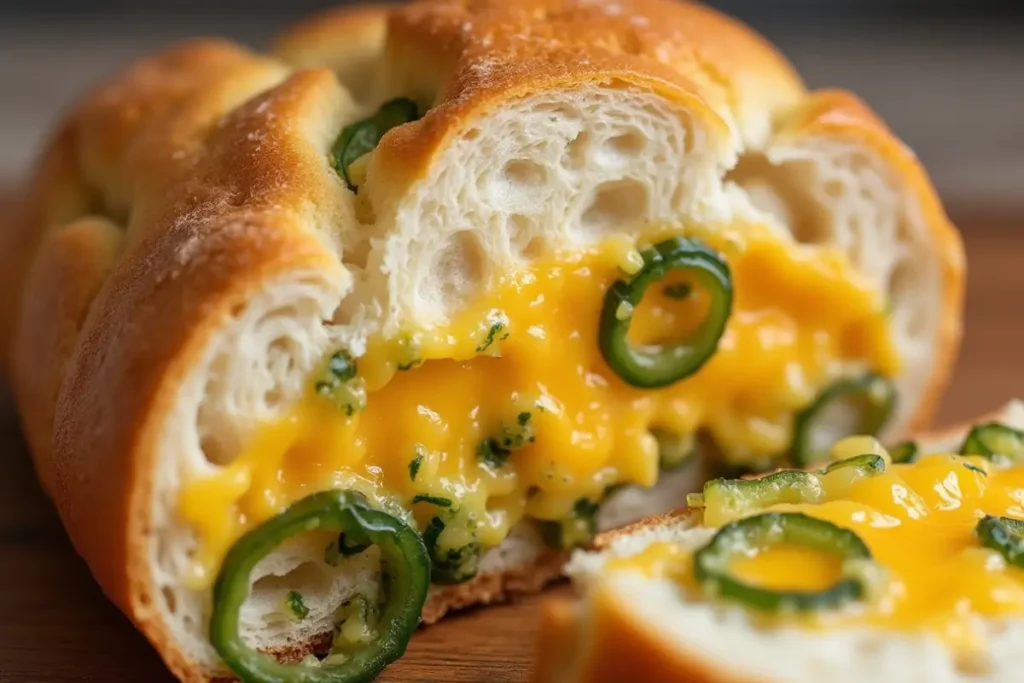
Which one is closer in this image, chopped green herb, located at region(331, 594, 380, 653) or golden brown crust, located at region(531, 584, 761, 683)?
golden brown crust, located at region(531, 584, 761, 683)

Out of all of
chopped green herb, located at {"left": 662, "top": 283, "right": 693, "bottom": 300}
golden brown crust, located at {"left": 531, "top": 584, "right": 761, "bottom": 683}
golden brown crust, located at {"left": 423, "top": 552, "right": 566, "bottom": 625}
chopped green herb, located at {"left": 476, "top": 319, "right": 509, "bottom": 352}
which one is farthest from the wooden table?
chopped green herb, located at {"left": 662, "top": 283, "right": 693, "bottom": 300}

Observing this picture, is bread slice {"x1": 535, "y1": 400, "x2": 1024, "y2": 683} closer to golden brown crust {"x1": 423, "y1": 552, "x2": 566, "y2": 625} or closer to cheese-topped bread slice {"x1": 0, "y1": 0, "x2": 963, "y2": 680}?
cheese-topped bread slice {"x1": 0, "y1": 0, "x2": 963, "y2": 680}

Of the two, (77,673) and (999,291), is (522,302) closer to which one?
(77,673)

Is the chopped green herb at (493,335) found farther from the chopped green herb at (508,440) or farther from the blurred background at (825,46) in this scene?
the blurred background at (825,46)

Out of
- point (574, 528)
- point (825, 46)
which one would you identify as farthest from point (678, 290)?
point (825, 46)

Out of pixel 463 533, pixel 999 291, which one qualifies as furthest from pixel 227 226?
pixel 999 291

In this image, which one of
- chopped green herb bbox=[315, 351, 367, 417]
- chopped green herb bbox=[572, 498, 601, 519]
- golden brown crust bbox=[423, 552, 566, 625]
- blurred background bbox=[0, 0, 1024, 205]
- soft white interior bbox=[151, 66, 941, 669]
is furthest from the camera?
blurred background bbox=[0, 0, 1024, 205]

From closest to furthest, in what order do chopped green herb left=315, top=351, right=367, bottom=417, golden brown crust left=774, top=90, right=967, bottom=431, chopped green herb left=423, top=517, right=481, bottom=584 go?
1. chopped green herb left=315, top=351, right=367, bottom=417
2. chopped green herb left=423, top=517, right=481, bottom=584
3. golden brown crust left=774, top=90, right=967, bottom=431
